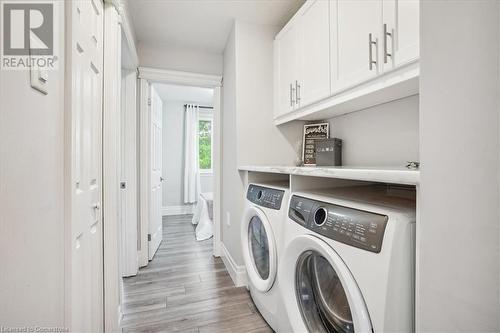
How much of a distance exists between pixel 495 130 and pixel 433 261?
25 cm

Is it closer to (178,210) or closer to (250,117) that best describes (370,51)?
(250,117)

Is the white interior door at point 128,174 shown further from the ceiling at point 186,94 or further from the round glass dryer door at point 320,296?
the round glass dryer door at point 320,296

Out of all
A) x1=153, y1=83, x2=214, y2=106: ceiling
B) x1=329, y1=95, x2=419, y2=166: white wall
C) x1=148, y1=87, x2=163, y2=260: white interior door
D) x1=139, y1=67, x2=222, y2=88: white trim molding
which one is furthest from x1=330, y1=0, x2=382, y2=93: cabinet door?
x1=153, y1=83, x2=214, y2=106: ceiling

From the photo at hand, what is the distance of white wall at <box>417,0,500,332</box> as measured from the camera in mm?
333

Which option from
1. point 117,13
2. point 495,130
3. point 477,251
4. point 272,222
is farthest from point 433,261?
point 117,13

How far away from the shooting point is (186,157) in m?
4.64

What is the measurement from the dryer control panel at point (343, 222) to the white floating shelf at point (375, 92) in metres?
0.67

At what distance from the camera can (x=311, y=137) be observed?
2.04 m

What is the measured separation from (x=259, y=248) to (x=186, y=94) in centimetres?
356

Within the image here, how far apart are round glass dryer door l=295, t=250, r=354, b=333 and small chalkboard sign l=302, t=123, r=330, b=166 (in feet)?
3.60

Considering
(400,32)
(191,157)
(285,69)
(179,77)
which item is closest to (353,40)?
(400,32)

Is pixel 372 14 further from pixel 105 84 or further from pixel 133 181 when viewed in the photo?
pixel 133 181

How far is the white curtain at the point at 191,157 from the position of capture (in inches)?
182

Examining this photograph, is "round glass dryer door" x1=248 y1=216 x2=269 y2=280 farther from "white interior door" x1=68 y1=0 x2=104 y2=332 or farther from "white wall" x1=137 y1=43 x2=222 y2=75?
"white wall" x1=137 y1=43 x2=222 y2=75
